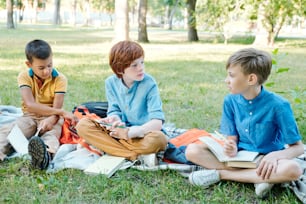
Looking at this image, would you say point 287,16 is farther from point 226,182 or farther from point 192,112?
point 226,182

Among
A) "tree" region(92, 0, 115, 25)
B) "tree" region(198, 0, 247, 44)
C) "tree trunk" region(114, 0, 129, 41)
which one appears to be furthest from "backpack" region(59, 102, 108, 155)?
"tree" region(92, 0, 115, 25)

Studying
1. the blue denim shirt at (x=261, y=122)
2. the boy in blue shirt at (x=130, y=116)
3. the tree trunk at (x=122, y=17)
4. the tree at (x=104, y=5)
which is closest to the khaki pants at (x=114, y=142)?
the boy in blue shirt at (x=130, y=116)

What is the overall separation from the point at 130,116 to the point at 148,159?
1.32 feet

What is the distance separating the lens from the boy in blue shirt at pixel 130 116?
3318 mm

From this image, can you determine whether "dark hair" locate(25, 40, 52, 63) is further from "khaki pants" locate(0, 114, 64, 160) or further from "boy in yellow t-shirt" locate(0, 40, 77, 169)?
"khaki pants" locate(0, 114, 64, 160)

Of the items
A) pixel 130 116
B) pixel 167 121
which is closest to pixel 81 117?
pixel 130 116

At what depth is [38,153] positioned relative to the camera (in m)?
3.16

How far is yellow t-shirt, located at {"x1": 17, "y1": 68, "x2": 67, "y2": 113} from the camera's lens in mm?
3887

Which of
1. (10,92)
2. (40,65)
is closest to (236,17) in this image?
(10,92)

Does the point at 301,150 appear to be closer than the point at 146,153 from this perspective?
Yes

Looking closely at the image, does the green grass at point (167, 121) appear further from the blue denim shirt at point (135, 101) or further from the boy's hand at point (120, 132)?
the blue denim shirt at point (135, 101)

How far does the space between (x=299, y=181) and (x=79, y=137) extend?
70.8 inches

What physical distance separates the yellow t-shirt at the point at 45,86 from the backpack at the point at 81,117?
260 mm

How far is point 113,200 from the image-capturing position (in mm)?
2752
